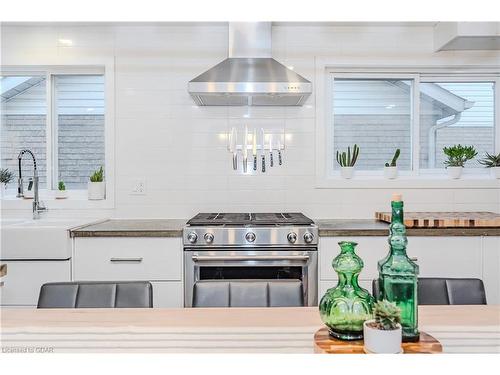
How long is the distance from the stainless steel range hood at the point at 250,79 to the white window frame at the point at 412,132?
31 centimetres

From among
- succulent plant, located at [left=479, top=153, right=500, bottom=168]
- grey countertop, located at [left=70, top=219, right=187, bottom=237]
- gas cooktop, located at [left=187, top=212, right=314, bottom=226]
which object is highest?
succulent plant, located at [left=479, top=153, right=500, bottom=168]

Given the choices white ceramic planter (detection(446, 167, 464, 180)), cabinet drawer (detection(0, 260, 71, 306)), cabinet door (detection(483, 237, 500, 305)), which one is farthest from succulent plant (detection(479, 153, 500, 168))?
cabinet drawer (detection(0, 260, 71, 306))

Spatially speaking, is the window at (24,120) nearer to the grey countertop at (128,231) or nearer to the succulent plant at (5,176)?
the succulent plant at (5,176)

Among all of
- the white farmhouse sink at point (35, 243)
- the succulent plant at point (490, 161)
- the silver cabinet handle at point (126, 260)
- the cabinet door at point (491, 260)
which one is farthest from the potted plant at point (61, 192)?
the succulent plant at point (490, 161)

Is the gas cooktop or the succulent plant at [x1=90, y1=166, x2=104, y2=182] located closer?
the gas cooktop

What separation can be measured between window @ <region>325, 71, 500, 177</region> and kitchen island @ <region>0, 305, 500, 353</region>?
7.45 feet

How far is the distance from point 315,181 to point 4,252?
2082mm

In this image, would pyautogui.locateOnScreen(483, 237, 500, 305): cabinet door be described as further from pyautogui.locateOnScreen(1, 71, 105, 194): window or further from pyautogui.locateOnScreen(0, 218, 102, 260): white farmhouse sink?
pyautogui.locateOnScreen(1, 71, 105, 194): window

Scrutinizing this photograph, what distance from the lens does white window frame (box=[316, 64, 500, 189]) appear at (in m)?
3.25

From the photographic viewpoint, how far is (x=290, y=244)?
8.32 feet

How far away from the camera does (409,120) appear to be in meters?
3.42

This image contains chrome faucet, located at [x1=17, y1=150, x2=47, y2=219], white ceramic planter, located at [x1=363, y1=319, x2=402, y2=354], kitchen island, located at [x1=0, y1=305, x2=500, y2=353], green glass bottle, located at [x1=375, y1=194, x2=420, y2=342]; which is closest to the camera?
white ceramic planter, located at [x1=363, y1=319, x2=402, y2=354]
